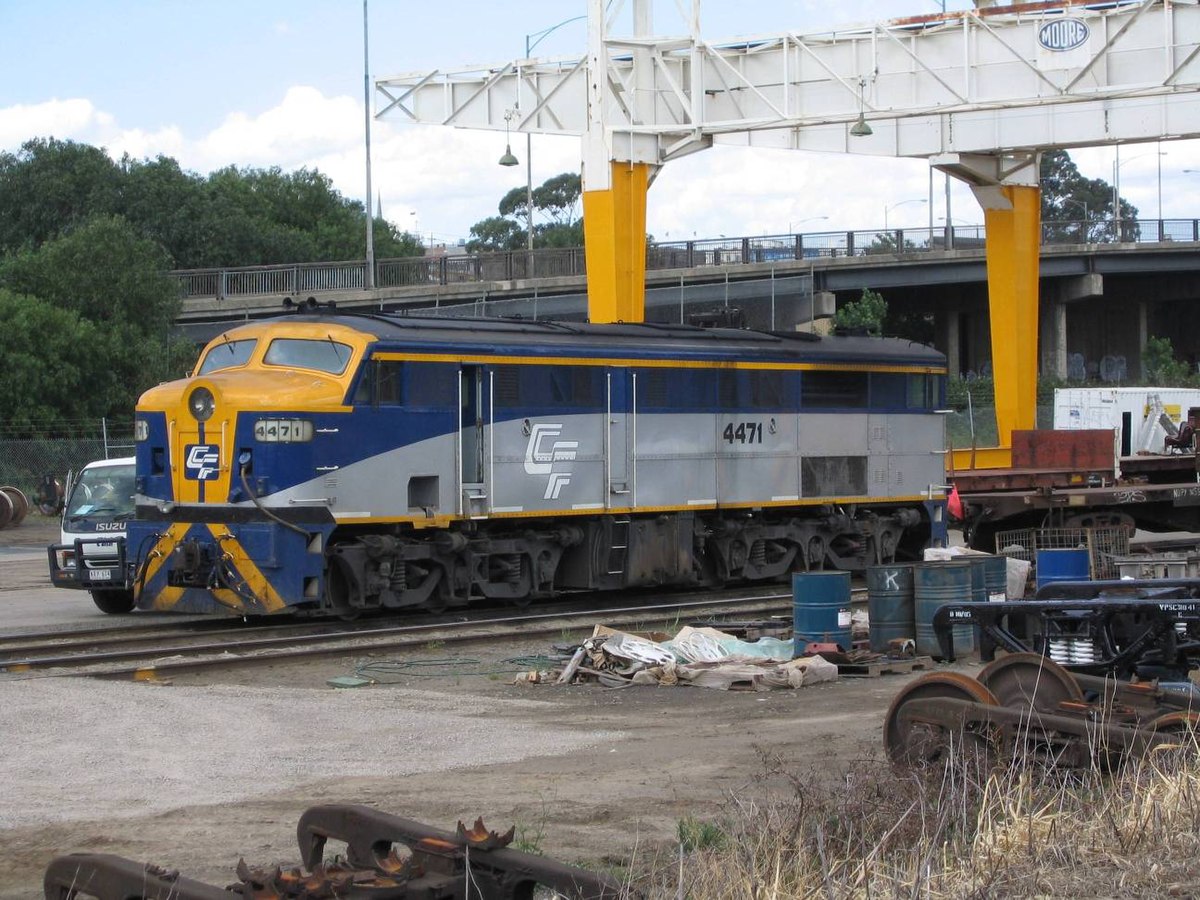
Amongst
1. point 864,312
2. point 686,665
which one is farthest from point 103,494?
point 864,312

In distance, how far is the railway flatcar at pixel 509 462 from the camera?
17.1m

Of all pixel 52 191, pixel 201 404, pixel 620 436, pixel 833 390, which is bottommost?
pixel 620 436

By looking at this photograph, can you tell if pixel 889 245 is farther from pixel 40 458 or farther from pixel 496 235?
pixel 496 235

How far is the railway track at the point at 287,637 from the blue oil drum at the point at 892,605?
11.4 feet

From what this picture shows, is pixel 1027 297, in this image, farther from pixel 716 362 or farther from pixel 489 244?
pixel 489 244

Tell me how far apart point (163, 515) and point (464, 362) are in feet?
12.7

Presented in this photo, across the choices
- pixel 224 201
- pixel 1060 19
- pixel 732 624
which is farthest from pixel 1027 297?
pixel 224 201

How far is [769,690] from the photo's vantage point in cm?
1387

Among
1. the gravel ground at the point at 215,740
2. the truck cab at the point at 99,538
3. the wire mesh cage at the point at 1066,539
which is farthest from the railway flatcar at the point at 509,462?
the gravel ground at the point at 215,740

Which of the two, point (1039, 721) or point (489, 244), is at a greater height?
point (489, 244)

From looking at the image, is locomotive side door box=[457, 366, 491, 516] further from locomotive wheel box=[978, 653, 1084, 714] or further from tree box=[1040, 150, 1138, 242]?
tree box=[1040, 150, 1138, 242]

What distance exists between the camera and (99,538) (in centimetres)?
2006

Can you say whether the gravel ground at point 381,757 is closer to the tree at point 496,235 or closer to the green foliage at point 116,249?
the green foliage at point 116,249

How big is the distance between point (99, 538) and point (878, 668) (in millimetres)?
10453
